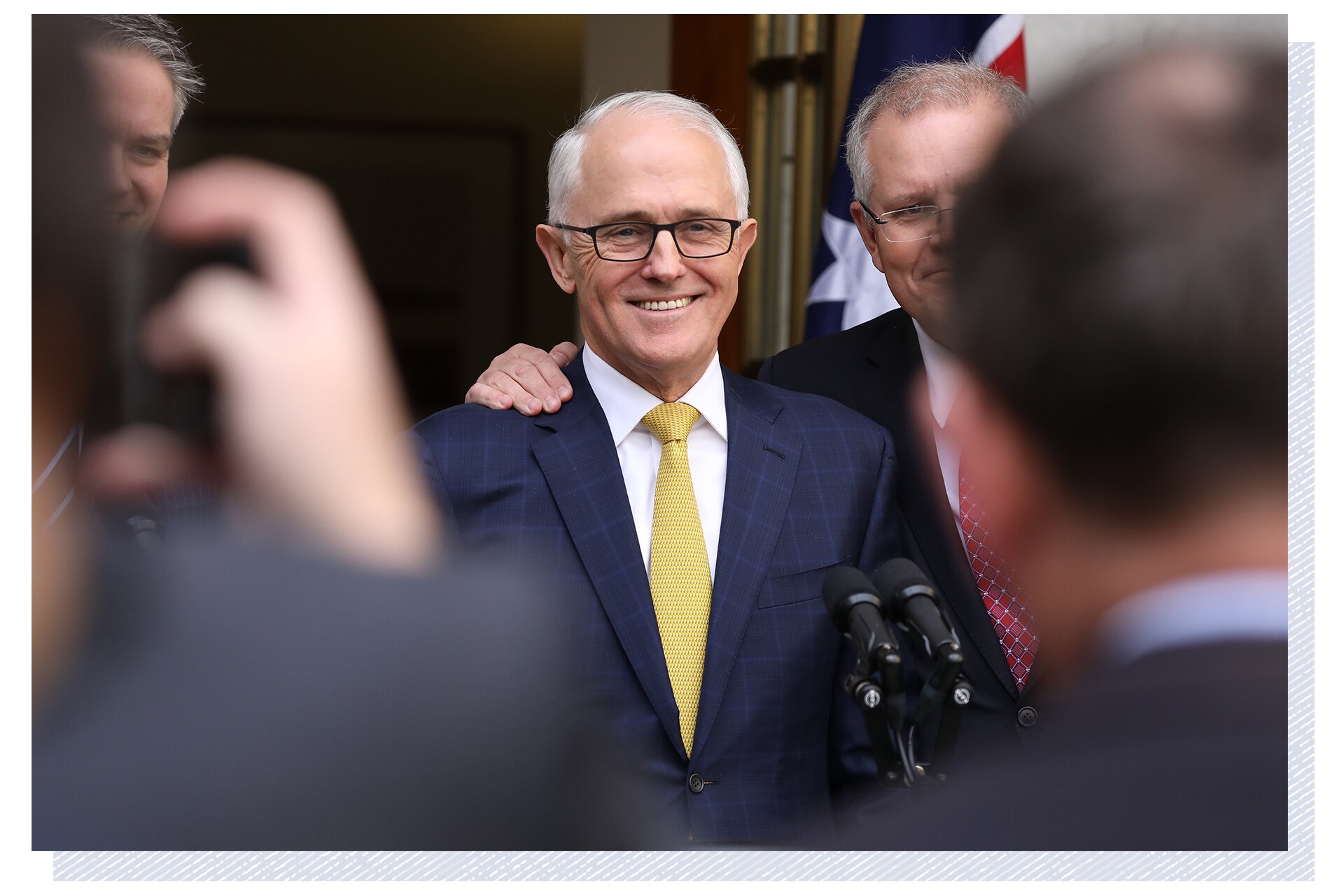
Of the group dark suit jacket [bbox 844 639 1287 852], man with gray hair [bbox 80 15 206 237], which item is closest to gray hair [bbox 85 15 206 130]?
man with gray hair [bbox 80 15 206 237]

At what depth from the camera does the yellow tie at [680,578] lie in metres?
1.87

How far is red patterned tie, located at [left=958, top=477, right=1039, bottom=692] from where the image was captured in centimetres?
202

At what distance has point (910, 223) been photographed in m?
2.30

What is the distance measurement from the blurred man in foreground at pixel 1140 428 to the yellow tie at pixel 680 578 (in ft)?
2.55

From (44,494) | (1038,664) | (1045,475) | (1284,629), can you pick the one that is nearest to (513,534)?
(44,494)

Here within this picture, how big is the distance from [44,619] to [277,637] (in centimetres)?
26

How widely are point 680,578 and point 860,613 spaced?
611 millimetres

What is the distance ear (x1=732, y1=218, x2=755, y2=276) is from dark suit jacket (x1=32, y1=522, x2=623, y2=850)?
1135 millimetres

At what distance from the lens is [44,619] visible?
1081 millimetres

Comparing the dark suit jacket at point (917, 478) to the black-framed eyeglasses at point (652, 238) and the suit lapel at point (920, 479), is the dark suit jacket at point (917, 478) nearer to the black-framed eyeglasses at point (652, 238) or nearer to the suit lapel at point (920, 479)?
the suit lapel at point (920, 479)

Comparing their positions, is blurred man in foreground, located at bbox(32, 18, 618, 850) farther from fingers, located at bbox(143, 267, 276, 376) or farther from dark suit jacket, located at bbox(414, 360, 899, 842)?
dark suit jacket, located at bbox(414, 360, 899, 842)
